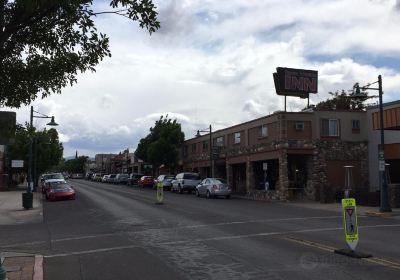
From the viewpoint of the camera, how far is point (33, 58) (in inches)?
329

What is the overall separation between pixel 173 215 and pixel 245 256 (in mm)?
10743

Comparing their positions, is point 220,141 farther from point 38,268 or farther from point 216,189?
point 38,268

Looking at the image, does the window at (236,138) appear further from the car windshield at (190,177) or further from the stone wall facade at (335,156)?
the stone wall facade at (335,156)

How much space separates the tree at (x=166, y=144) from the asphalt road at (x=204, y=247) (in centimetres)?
3959

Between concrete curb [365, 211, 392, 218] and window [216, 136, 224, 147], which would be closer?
concrete curb [365, 211, 392, 218]

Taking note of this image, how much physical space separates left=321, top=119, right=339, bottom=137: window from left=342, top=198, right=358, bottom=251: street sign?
25978 millimetres

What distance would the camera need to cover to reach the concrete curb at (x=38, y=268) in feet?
30.7

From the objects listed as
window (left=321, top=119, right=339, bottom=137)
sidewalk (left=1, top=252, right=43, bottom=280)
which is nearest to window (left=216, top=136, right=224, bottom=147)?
window (left=321, top=119, right=339, bottom=137)

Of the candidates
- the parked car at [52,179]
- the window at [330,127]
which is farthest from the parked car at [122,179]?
the window at [330,127]

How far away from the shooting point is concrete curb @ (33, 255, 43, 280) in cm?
937

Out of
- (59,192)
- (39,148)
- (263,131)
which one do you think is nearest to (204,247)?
(59,192)

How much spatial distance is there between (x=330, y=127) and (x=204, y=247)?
26578 millimetres

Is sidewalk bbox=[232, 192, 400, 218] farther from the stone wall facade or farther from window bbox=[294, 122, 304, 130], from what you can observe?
window bbox=[294, 122, 304, 130]

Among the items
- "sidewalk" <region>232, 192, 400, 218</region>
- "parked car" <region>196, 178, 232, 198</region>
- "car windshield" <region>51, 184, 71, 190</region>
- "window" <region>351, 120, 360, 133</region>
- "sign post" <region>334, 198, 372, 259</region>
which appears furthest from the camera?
"window" <region>351, 120, 360, 133</region>
